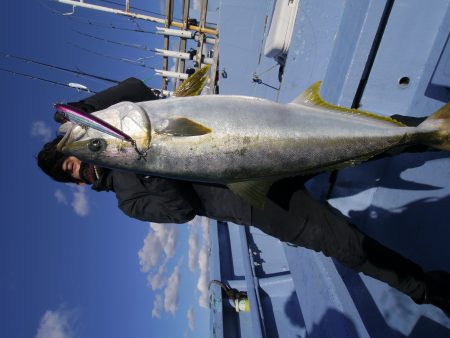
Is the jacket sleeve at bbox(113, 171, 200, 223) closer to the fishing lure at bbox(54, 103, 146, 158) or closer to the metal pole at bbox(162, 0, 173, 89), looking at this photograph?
the fishing lure at bbox(54, 103, 146, 158)

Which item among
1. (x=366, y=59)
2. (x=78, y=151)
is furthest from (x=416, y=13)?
(x=78, y=151)

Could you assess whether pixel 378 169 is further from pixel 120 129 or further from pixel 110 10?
pixel 110 10

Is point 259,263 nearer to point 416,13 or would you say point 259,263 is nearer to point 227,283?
point 227,283

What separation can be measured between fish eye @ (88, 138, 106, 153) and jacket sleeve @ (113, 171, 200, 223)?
487mm

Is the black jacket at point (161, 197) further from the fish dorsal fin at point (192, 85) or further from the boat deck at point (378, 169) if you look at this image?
the boat deck at point (378, 169)

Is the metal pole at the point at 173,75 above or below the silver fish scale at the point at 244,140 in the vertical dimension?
below

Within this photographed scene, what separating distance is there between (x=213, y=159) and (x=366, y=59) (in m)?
1.87

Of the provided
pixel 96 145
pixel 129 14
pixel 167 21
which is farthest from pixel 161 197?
pixel 129 14

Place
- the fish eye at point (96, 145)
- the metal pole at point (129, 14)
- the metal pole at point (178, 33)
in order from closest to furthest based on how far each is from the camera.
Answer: the fish eye at point (96, 145)
the metal pole at point (178, 33)
the metal pole at point (129, 14)

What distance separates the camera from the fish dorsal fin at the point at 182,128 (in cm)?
178

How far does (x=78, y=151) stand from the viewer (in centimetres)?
178

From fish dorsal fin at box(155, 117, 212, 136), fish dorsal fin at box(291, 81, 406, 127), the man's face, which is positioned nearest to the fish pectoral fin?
fish dorsal fin at box(155, 117, 212, 136)

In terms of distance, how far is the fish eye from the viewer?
1763mm

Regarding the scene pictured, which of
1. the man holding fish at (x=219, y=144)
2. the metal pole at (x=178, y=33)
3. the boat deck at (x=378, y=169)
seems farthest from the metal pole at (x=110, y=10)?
the man holding fish at (x=219, y=144)
